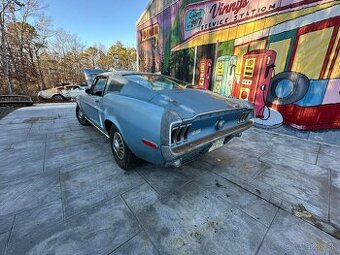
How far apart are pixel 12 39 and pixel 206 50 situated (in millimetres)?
23914

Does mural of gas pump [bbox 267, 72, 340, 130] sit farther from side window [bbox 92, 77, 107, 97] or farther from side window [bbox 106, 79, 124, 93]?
side window [bbox 92, 77, 107, 97]

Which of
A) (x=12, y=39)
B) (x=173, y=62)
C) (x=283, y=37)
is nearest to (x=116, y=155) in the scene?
(x=283, y=37)

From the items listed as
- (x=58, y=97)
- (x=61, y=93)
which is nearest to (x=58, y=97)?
(x=58, y=97)

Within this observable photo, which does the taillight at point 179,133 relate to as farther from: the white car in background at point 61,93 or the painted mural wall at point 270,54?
the white car in background at point 61,93

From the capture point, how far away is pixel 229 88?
5.65 m

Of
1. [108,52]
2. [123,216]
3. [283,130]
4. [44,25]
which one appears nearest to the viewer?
[123,216]

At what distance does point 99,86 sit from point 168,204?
8.64 feet

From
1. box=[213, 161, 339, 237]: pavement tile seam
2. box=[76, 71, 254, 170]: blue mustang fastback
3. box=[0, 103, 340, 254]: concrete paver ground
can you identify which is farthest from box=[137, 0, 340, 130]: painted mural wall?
box=[213, 161, 339, 237]: pavement tile seam

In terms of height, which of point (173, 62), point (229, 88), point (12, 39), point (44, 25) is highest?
point (44, 25)

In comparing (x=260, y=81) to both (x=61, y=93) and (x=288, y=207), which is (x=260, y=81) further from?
(x=61, y=93)

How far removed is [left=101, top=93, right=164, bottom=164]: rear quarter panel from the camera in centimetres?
182

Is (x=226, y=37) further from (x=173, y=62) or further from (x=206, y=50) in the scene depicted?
(x=173, y=62)

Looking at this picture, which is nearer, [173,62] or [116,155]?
[116,155]

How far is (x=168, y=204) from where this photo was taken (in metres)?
2.02
